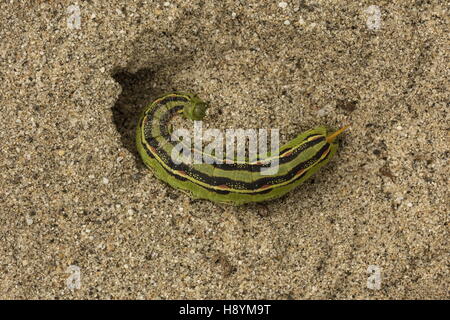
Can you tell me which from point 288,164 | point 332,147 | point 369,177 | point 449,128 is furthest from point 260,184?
point 449,128

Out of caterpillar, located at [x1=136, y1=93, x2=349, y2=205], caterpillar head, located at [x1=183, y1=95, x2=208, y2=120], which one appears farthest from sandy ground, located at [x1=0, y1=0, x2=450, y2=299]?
caterpillar head, located at [x1=183, y1=95, x2=208, y2=120]

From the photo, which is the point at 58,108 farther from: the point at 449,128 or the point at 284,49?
the point at 449,128

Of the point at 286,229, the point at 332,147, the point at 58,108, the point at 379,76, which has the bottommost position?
the point at 286,229

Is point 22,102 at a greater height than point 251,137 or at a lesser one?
greater

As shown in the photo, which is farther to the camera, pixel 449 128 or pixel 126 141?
pixel 126 141

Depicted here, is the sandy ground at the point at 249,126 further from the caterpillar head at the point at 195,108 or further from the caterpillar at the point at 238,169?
the caterpillar head at the point at 195,108

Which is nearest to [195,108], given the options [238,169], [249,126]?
[249,126]

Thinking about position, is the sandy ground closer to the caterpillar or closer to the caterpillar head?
the caterpillar
